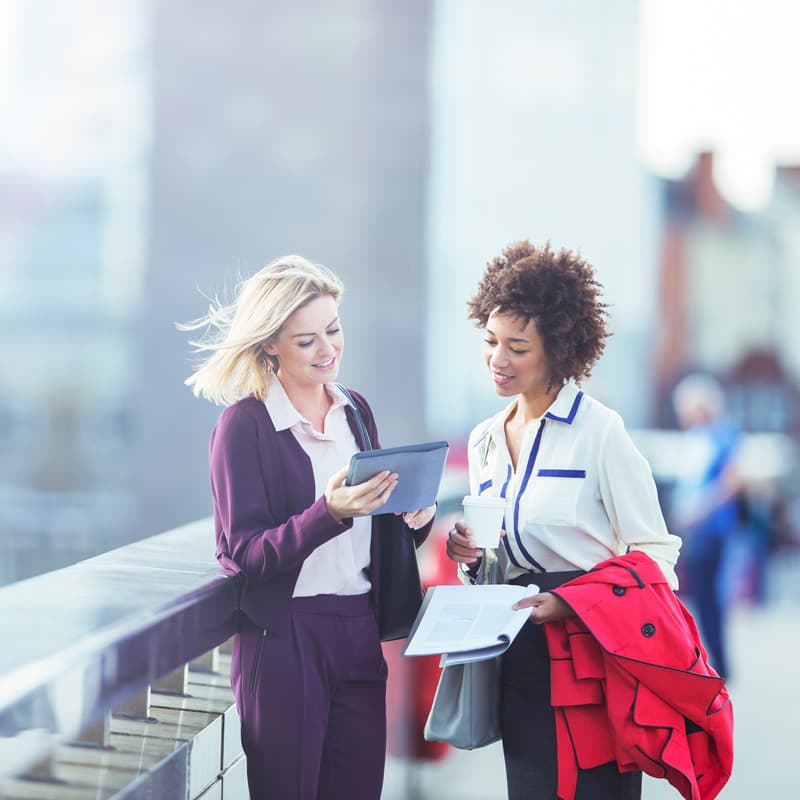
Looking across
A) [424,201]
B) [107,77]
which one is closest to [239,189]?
[424,201]

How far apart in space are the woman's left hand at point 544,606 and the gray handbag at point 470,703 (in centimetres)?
21

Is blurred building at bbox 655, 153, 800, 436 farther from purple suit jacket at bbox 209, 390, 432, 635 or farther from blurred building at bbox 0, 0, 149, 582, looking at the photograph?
purple suit jacket at bbox 209, 390, 432, 635

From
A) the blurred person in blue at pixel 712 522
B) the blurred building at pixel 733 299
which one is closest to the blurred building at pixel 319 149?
the blurred person in blue at pixel 712 522

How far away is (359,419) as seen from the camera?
93.7 inches

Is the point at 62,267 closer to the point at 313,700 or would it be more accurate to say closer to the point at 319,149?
the point at 319,149

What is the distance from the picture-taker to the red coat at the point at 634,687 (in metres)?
2.17

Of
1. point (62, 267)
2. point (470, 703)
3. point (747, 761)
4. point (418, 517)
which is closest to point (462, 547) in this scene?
point (418, 517)

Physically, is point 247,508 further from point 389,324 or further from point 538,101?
point 538,101

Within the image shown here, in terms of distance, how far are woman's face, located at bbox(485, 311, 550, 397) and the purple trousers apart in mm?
536

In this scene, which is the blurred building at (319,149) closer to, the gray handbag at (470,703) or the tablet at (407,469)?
the gray handbag at (470,703)

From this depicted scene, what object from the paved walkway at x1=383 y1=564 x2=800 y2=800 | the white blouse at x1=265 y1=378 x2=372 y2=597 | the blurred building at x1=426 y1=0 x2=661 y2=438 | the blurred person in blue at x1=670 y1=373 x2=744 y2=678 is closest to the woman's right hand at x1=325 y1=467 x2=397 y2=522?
the white blouse at x1=265 y1=378 x2=372 y2=597

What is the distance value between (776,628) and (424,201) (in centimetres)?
568

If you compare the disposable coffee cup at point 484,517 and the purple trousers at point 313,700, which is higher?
the disposable coffee cup at point 484,517

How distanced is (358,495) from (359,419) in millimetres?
391
